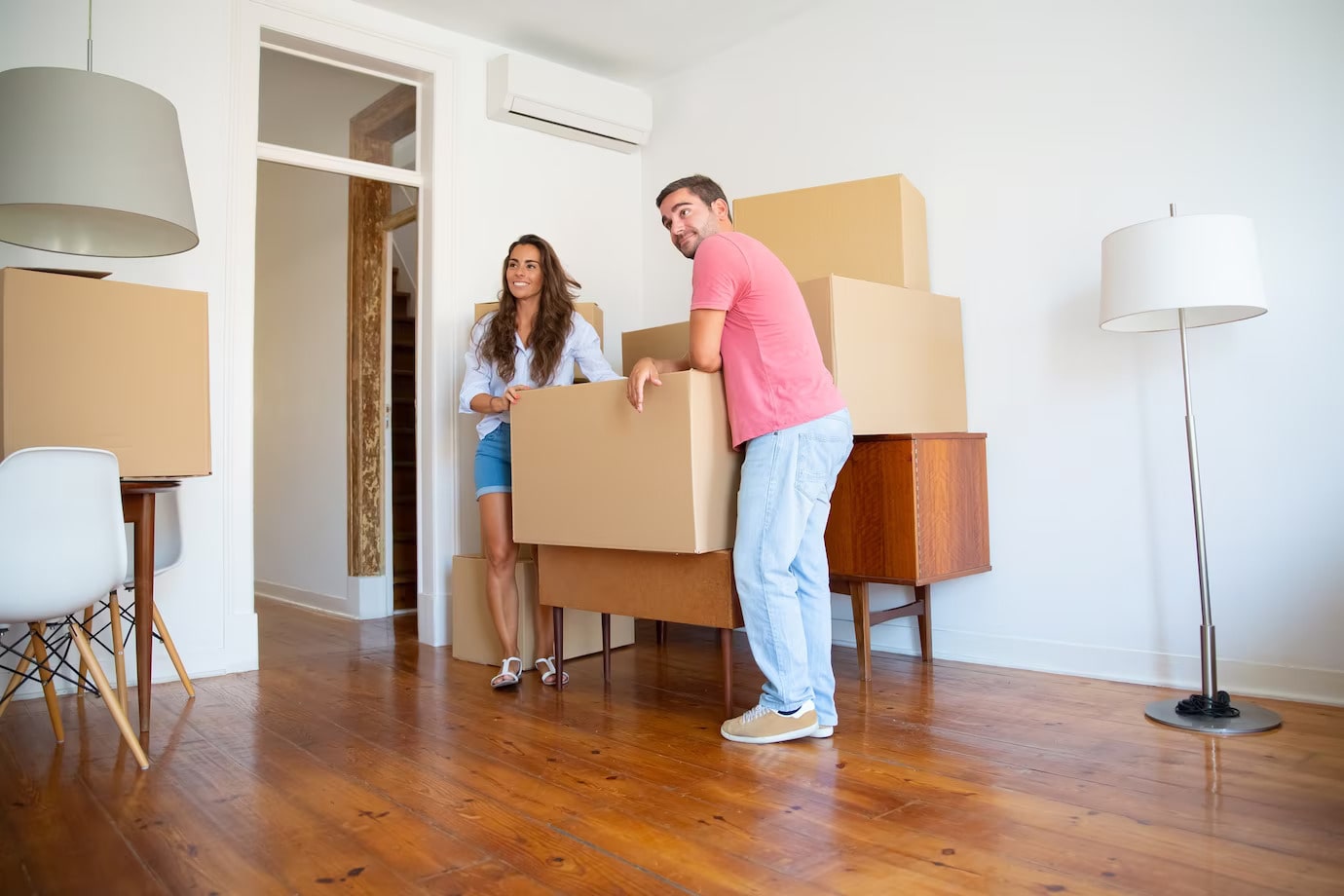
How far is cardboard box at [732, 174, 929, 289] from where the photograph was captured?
2.89 meters

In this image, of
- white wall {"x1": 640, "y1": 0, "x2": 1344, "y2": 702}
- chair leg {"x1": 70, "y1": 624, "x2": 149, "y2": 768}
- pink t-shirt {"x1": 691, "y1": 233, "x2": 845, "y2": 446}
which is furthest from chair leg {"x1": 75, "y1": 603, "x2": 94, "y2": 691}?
white wall {"x1": 640, "y1": 0, "x2": 1344, "y2": 702}

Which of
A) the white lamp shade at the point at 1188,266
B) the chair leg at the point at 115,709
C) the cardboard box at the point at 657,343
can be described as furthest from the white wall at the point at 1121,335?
the chair leg at the point at 115,709

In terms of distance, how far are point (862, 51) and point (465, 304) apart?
176 centimetres

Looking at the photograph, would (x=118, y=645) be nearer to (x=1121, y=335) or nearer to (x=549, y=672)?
(x=549, y=672)

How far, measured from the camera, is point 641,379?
2.15 meters

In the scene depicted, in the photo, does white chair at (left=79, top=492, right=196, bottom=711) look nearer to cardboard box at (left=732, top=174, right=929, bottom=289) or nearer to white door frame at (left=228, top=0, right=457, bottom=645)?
white door frame at (left=228, top=0, right=457, bottom=645)

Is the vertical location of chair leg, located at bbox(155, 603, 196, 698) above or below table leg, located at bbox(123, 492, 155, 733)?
below

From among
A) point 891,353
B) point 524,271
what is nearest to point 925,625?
point 891,353

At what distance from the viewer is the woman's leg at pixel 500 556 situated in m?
2.89

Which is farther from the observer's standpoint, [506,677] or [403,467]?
[403,467]

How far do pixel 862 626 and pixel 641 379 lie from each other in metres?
1.11

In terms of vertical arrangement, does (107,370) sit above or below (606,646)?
above

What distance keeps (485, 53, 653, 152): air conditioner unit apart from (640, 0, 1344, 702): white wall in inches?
41.1

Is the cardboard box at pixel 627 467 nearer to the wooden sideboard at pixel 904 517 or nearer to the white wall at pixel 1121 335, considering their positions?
the wooden sideboard at pixel 904 517
